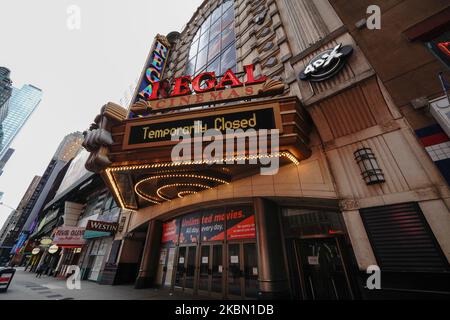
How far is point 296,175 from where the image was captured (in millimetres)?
7430

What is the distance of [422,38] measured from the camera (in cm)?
566

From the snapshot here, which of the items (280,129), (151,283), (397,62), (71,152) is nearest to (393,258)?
(280,129)

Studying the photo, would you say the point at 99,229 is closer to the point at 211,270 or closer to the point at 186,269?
the point at 186,269

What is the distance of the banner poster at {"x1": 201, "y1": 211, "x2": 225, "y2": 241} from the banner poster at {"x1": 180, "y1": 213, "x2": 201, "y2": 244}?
487 mm

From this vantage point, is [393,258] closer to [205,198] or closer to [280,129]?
[280,129]

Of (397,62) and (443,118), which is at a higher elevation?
(397,62)

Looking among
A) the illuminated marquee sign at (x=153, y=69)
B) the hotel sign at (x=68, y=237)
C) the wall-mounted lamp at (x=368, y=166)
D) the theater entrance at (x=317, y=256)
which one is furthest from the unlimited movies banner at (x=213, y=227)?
the hotel sign at (x=68, y=237)

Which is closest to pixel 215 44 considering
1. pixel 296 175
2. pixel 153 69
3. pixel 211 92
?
pixel 153 69

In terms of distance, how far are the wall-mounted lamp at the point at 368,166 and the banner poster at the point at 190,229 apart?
335 inches

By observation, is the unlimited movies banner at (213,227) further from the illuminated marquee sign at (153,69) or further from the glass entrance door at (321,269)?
the illuminated marquee sign at (153,69)

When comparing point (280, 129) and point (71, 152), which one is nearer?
point (280, 129)

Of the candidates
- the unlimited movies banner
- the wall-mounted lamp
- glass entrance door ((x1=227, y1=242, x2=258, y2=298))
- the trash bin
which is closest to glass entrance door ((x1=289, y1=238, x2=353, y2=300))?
glass entrance door ((x1=227, y1=242, x2=258, y2=298))

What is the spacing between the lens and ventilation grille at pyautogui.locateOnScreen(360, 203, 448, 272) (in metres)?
4.38
